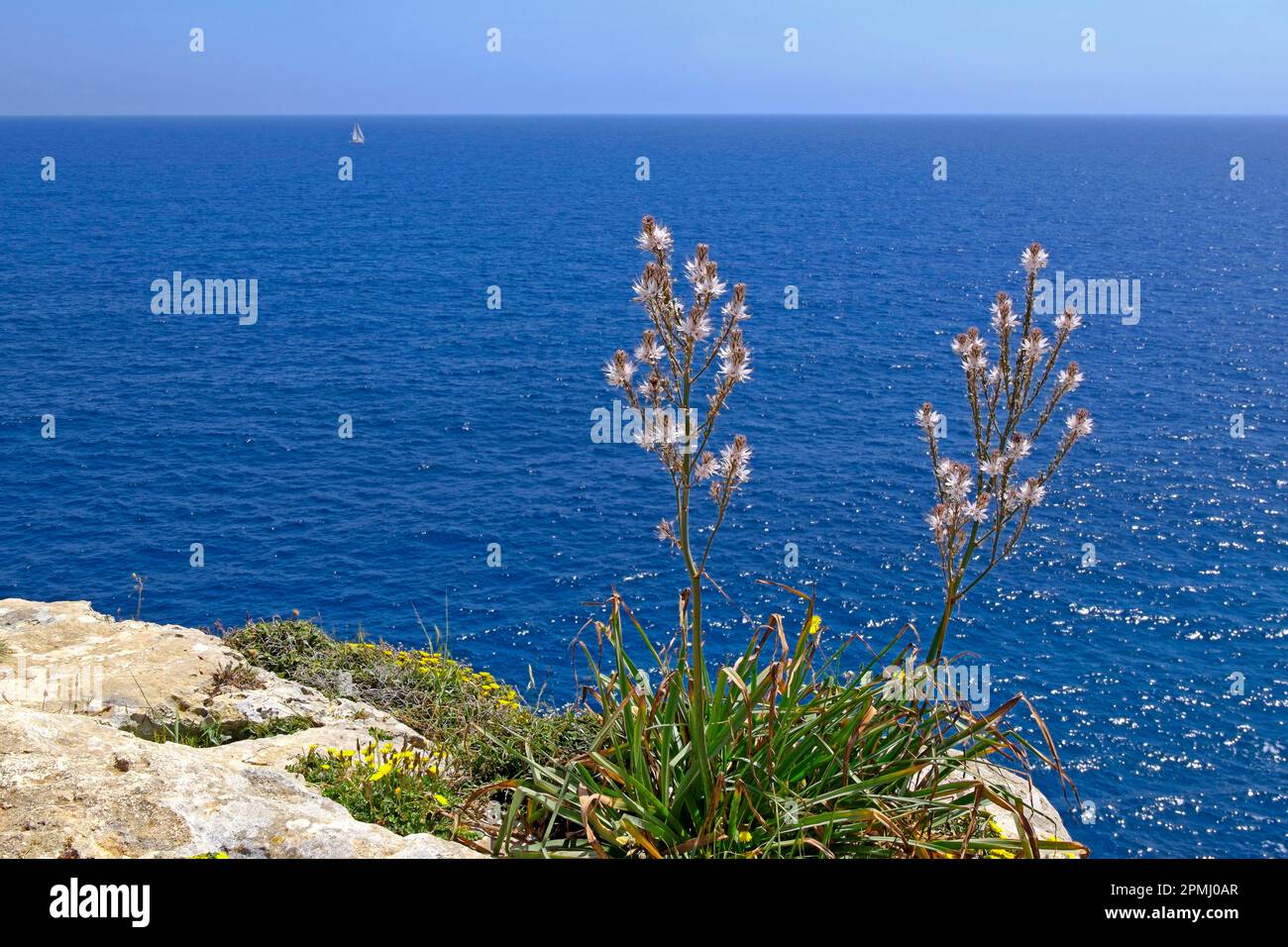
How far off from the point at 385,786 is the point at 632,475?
4287 centimetres

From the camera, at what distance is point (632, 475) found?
48969mm

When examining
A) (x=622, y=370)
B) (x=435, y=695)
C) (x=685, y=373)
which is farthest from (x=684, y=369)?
(x=435, y=695)

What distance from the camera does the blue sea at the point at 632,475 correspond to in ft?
110

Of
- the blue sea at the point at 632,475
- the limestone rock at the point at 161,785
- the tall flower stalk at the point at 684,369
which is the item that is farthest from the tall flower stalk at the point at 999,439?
the blue sea at the point at 632,475

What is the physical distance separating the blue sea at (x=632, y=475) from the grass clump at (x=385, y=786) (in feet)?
82.8

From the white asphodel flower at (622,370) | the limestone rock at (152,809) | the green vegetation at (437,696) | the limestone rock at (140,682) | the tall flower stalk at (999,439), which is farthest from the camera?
the limestone rock at (140,682)

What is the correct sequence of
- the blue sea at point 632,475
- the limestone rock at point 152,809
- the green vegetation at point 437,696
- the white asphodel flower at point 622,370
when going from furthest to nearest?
the blue sea at point 632,475 → the green vegetation at point 437,696 → the white asphodel flower at point 622,370 → the limestone rock at point 152,809

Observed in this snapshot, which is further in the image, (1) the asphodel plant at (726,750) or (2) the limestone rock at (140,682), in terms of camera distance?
(2) the limestone rock at (140,682)

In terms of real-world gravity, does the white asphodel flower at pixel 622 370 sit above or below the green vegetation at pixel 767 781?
above

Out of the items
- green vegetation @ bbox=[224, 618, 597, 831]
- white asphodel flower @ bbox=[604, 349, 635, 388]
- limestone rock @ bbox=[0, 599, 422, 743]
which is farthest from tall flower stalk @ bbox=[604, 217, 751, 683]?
limestone rock @ bbox=[0, 599, 422, 743]

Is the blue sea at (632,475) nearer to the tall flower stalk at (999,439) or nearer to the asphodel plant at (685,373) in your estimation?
the tall flower stalk at (999,439)

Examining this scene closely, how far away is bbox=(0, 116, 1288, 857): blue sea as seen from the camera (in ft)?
110

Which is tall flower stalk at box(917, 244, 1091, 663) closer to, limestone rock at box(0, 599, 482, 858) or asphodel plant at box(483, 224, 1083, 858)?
asphodel plant at box(483, 224, 1083, 858)
